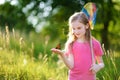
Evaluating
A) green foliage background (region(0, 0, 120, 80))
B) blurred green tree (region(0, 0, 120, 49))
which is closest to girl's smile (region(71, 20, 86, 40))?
green foliage background (region(0, 0, 120, 80))

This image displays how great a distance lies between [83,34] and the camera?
5.04 m

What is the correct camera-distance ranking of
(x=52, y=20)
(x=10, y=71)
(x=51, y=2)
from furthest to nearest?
(x=52, y=20), (x=51, y=2), (x=10, y=71)

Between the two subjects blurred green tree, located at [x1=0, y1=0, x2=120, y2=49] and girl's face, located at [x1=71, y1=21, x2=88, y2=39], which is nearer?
girl's face, located at [x1=71, y1=21, x2=88, y2=39]

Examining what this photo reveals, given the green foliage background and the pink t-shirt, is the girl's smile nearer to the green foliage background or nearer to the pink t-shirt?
the pink t-shirt

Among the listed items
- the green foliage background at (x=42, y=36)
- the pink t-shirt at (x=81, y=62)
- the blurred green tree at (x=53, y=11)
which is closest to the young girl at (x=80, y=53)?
the pink t-shirt at (x=81, y=62)

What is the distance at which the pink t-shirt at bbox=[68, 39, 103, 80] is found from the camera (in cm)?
500

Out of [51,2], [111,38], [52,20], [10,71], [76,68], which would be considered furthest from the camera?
[111,38]

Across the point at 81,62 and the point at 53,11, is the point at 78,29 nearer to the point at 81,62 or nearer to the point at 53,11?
the point at 81,62

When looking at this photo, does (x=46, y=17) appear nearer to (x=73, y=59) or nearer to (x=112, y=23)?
(x=112, y=23)

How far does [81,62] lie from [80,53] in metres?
0.09

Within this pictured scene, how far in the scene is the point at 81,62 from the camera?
16.4ft

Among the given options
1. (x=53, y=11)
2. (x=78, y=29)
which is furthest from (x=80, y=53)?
(x=53, y=11)

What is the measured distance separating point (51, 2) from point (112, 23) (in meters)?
4.43

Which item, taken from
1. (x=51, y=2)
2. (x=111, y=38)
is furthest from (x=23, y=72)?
(x=111, y=38)
